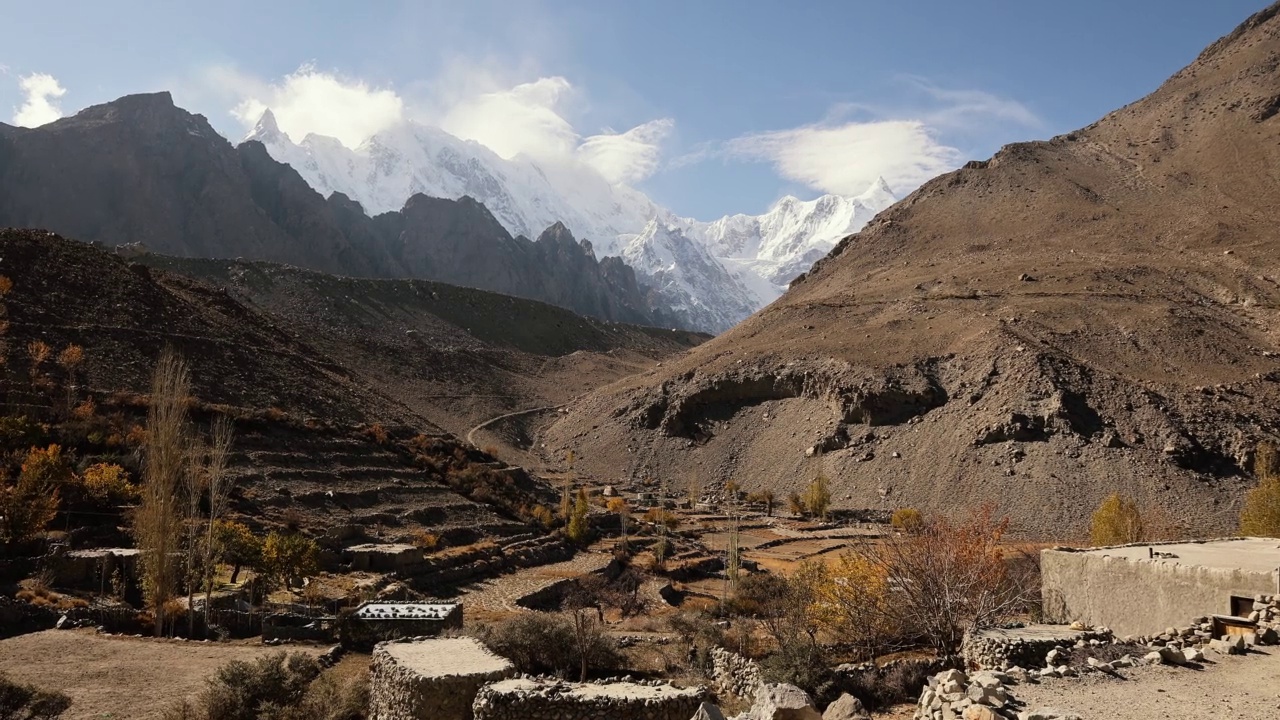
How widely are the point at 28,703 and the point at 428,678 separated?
228 inches

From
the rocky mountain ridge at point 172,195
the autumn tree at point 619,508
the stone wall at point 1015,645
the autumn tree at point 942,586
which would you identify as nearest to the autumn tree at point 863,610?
the autumn tree at point 942,586

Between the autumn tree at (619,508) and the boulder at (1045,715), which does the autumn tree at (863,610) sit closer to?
the boulder at (1045,715)

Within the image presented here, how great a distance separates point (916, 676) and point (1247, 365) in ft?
166

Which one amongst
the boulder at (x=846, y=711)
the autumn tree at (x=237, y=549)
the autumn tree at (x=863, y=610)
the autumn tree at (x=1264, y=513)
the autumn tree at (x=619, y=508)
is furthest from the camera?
the autumn tree at (x=619, y=508)

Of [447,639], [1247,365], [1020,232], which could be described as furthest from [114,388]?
[1020,232]

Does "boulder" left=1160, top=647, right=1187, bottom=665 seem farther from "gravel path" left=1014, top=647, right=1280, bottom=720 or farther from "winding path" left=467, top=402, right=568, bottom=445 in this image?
"winding path" left=467, top=402, right=568, bottom=445

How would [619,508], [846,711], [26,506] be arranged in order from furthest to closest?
[619,508], [26,506], [846,711]

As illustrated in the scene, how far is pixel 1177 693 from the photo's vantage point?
9.46 metres

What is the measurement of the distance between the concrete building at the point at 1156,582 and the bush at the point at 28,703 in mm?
17561

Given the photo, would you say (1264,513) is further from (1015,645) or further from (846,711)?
(846,711)

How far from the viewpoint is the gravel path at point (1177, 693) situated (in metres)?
8.84

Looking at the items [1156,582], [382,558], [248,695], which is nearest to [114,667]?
[248,695]

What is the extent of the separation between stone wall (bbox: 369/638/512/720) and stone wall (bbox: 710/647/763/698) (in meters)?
5.74

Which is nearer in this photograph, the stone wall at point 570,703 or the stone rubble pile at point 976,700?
the stone rubble pile at point 976,700
